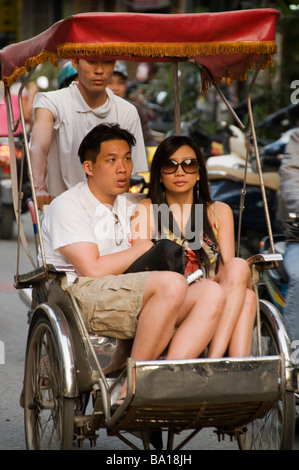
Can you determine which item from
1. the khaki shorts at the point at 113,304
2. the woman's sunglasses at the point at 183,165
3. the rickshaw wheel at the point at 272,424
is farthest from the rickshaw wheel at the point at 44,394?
the woman's sunglasses at the point at 183,165

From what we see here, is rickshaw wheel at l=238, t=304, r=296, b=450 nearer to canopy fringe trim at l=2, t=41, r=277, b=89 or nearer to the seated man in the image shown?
the seated man

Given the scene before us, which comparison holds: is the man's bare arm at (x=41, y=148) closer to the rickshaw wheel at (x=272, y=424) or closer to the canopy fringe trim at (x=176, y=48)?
the canopy fringe trim at (x=176, y=48)

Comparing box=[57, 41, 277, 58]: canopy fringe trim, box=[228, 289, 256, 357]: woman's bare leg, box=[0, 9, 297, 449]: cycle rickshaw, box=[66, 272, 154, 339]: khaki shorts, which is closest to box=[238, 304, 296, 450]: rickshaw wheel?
box=[0, 9, 297, 449]: cycle rickshaw

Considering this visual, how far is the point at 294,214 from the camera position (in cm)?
489

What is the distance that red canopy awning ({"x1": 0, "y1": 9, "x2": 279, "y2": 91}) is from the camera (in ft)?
12.8

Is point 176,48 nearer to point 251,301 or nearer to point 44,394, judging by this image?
point 251,301

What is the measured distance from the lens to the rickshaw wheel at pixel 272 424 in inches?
146

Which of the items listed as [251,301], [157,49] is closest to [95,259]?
[251,301]

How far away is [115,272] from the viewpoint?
4.11 metres

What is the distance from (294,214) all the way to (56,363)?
1714 mm

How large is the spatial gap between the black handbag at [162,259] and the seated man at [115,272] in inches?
1.7

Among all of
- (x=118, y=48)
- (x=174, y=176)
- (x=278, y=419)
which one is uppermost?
(x=118, y=48)

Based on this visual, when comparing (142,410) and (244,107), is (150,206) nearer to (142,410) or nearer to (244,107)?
(142,410)

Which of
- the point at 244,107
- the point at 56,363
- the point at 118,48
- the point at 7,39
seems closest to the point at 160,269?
the point at 56,363
